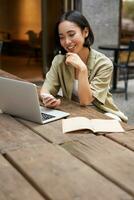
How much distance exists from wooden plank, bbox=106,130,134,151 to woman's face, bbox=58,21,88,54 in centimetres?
73

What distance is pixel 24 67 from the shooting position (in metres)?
7.60

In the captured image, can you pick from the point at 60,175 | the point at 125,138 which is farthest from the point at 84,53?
the point at 60,175

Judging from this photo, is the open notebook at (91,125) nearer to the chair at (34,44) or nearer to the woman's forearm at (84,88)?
the woman's forearm at (84,88)

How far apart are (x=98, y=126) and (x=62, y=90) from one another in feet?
2.26

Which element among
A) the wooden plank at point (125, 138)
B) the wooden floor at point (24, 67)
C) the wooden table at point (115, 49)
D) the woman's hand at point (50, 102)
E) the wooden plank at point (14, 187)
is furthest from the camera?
the wooden floor at point (24, 67)

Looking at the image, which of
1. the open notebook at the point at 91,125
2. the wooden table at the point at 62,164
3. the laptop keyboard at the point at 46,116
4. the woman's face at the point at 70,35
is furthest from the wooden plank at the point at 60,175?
the woman's face at the point at 70,35

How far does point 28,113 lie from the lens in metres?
1.54

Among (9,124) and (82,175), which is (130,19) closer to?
(9,124)

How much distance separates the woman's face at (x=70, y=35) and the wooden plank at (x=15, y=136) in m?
0.61

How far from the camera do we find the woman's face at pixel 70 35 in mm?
1958

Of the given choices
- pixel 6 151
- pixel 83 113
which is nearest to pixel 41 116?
pixel 83 113

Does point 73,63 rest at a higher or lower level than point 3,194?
higher

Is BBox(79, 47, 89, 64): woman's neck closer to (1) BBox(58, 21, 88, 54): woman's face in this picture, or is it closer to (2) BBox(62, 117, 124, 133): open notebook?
(1) BBox(58, 21, 88, 54): woman's face

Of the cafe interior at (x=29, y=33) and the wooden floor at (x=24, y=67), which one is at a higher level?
the cafe interior at (x=29, y=33)
